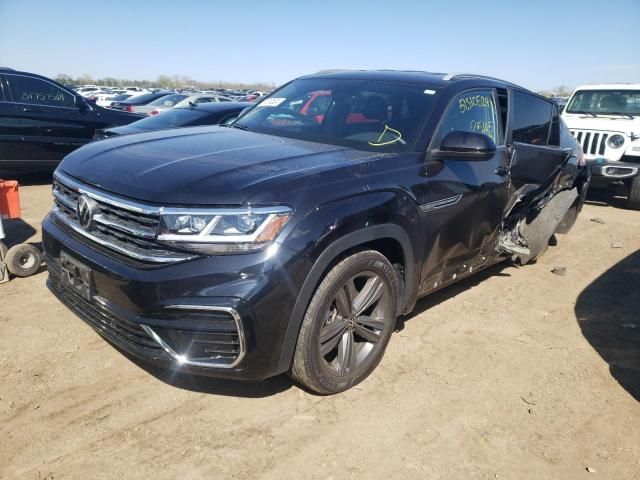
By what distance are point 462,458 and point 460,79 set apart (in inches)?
102

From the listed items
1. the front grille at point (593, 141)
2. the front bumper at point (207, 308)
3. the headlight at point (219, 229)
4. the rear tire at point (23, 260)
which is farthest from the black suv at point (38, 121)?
the front grille at point (593, 141)

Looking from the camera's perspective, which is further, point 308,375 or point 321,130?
point 321,130

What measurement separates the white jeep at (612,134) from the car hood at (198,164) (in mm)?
7275

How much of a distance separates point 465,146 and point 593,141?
23.4ft

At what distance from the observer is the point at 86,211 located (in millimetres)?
2707

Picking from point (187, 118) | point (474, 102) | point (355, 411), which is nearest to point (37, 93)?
point (187, 118)

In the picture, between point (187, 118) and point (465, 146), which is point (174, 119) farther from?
point (465, 146)

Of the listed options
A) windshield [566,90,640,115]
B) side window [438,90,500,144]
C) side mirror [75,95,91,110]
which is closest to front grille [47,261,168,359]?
side window [438,90,500,144]

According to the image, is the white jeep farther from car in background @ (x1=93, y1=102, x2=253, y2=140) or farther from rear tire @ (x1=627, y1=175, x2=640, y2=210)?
car in background @ (x1=93, y1=102, x2=253, y2=140)

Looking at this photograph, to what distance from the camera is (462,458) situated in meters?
2.56

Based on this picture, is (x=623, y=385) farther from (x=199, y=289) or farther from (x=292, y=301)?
(x=199, y=289)

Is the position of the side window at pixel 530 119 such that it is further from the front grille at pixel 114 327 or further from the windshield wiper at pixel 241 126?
the front grille at pixel 114 327

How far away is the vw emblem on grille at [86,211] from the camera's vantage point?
2.67m

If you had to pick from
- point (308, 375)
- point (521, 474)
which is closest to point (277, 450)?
point (308, 375)
